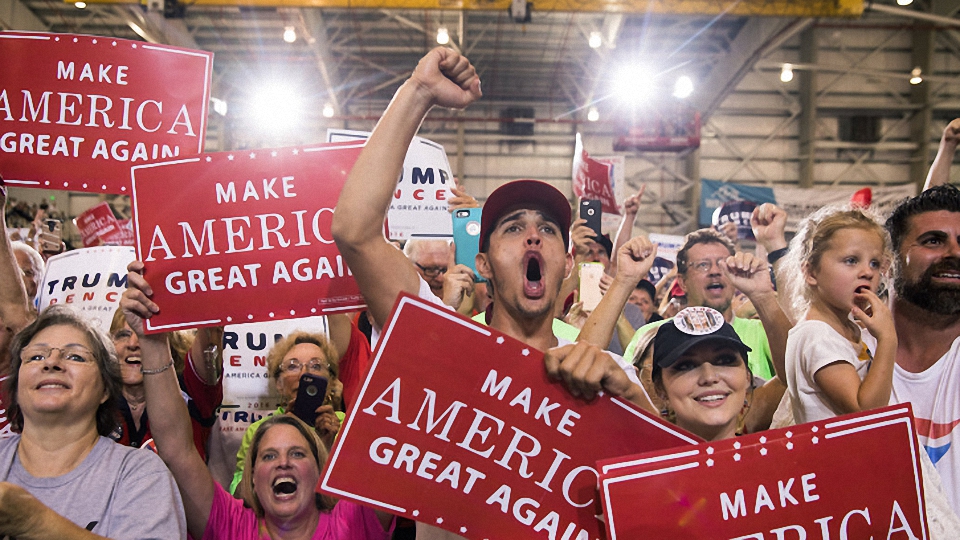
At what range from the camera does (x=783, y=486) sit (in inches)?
64.2

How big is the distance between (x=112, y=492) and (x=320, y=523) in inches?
30.6

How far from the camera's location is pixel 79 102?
2619mm

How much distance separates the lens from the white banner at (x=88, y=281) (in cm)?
331

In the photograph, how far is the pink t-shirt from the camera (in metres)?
2.26

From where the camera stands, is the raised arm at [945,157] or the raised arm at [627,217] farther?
the raised arm at [627,217]

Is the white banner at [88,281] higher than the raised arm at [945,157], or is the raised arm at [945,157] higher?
the raised arm at [945,157]

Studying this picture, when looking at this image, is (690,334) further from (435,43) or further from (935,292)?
(435,43)

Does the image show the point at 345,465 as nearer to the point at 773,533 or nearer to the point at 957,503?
the point at 773,533

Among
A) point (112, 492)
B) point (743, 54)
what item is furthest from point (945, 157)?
point (743, 54)

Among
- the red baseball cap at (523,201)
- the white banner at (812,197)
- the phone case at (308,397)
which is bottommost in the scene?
the phone case at (308,397)

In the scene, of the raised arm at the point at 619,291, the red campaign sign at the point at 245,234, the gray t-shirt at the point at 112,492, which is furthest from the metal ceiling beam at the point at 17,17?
the raised arm at the point at 619,291

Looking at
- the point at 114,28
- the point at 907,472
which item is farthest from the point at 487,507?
the point at 114,28

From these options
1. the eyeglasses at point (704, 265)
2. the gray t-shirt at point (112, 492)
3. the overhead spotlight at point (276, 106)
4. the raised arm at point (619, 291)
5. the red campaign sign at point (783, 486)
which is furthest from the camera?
the overhead spotlight at point (276, 106)

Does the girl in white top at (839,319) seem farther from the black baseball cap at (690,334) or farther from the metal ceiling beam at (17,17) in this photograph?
the metal ceiling beam at (17,17)
